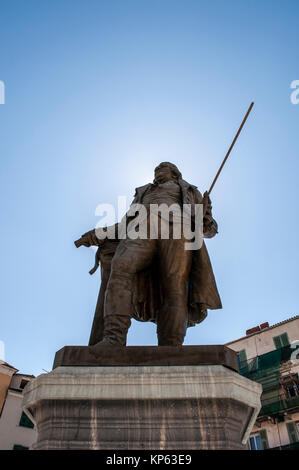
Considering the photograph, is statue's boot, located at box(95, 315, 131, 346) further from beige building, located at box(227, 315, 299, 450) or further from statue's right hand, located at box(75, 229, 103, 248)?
beige building, located at box(227, 315, 299, 450)

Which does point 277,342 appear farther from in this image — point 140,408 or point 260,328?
point 140,408

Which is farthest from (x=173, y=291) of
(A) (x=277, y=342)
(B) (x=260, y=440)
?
(A) (x=277, y=342)

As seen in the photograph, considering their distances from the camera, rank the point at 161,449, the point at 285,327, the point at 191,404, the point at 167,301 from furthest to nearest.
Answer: the point at 285,327 → the point at 167,301 → the point at 191,404 → the point at 161,449

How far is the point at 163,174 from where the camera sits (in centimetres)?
564

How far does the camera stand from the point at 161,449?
270 cm

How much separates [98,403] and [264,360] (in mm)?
24083

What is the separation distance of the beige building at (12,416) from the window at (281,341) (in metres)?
16.2

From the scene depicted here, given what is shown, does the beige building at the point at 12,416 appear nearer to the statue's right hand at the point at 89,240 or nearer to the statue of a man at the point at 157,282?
the statue's right hand at the point at 89,240

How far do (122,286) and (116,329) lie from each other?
47 cm

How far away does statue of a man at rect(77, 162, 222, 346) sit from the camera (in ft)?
13.0

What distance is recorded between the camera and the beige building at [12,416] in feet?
71.1

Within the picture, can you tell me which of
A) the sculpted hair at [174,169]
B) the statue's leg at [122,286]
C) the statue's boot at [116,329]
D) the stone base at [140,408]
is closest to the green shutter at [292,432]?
the sculpted hair at [174,169]
